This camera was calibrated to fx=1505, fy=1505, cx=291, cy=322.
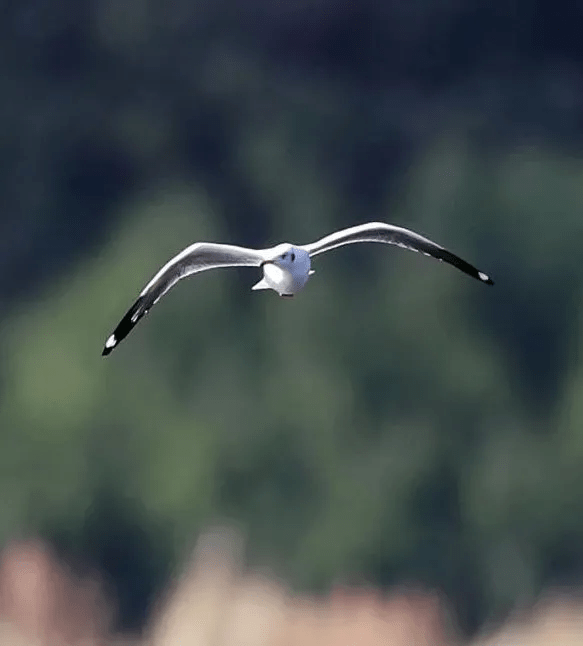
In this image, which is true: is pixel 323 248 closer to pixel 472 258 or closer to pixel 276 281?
pixel 276 281

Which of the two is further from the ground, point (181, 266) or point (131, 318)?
point (181, 266)

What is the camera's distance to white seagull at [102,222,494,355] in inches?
758

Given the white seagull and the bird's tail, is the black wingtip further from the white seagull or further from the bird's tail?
the bird's tail

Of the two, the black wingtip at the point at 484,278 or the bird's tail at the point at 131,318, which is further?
the black wingtip at the point at 484,278

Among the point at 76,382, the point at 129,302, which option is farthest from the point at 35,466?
the point at 129,302

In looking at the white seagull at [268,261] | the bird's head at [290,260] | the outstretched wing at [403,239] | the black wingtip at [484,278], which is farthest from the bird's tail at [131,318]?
the black wingtip at [484,278]

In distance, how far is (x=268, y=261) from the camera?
1941 cm

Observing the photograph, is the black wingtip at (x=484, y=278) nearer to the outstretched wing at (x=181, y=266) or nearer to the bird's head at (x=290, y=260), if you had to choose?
the outstretched wing at (x=181, y=266)

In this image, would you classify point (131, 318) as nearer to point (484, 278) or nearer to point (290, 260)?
point (290, 260)

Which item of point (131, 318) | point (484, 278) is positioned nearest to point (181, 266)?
point (131, 318)

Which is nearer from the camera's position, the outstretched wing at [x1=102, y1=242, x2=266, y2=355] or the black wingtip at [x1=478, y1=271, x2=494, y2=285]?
the outstretched wing at [x1=102, y1=242, x2=266, y2=355]

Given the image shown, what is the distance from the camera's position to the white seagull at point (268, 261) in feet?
63.2

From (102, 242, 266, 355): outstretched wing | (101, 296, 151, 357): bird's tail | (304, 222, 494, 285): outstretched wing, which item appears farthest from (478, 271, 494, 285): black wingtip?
(101, 296, 151, 357): bird's tail

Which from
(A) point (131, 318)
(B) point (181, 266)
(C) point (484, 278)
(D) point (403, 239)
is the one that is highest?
(D) point (403, 239)
